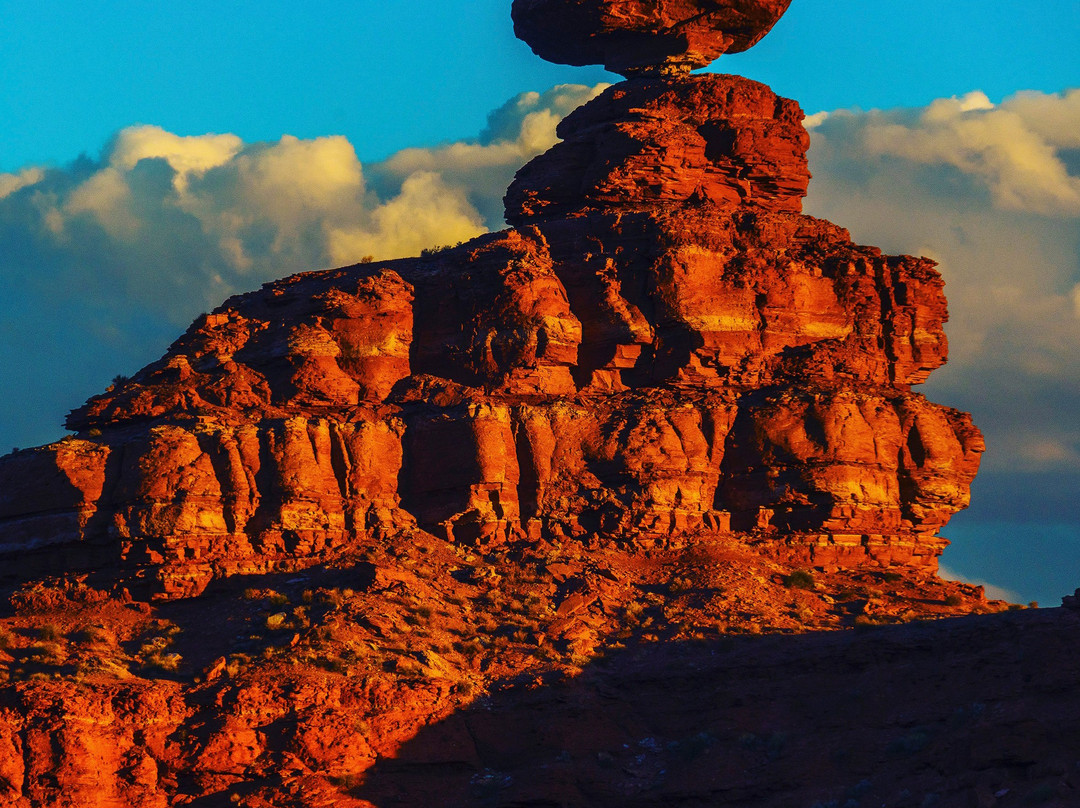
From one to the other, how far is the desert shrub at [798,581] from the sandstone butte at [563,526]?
1.58ft

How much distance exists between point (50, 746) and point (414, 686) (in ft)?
34.3

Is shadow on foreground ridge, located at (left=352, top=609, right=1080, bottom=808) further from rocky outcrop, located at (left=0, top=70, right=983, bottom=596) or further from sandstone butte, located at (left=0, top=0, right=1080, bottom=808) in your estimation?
rocky outcrop, located at (left=0, top=70, right=983, bottom=596)

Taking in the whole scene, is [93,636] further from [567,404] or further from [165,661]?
[567,404]

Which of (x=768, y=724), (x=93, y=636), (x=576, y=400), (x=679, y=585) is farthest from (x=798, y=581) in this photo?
(x=93, y=636)

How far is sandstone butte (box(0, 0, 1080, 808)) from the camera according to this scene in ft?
152

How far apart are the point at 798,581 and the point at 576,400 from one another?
10745mm

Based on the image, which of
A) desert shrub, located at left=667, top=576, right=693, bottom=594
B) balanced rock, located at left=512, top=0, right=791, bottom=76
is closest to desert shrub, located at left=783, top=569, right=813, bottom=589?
desert shrub, located at left=667, top=576, right=693, bottom=594

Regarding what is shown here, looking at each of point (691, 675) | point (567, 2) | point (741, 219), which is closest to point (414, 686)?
point (691, 675)

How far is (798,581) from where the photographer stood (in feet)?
187

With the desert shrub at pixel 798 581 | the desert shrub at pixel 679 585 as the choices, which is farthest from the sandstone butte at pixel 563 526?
the desert shrub at pixel 798 581

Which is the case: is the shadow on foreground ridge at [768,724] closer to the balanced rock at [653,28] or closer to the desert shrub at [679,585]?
the desert shrub at [679,585]

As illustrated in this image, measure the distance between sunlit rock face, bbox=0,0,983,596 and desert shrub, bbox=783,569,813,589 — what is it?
1796 mm

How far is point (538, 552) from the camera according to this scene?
5794 cm

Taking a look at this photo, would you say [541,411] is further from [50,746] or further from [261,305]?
[50,746]
